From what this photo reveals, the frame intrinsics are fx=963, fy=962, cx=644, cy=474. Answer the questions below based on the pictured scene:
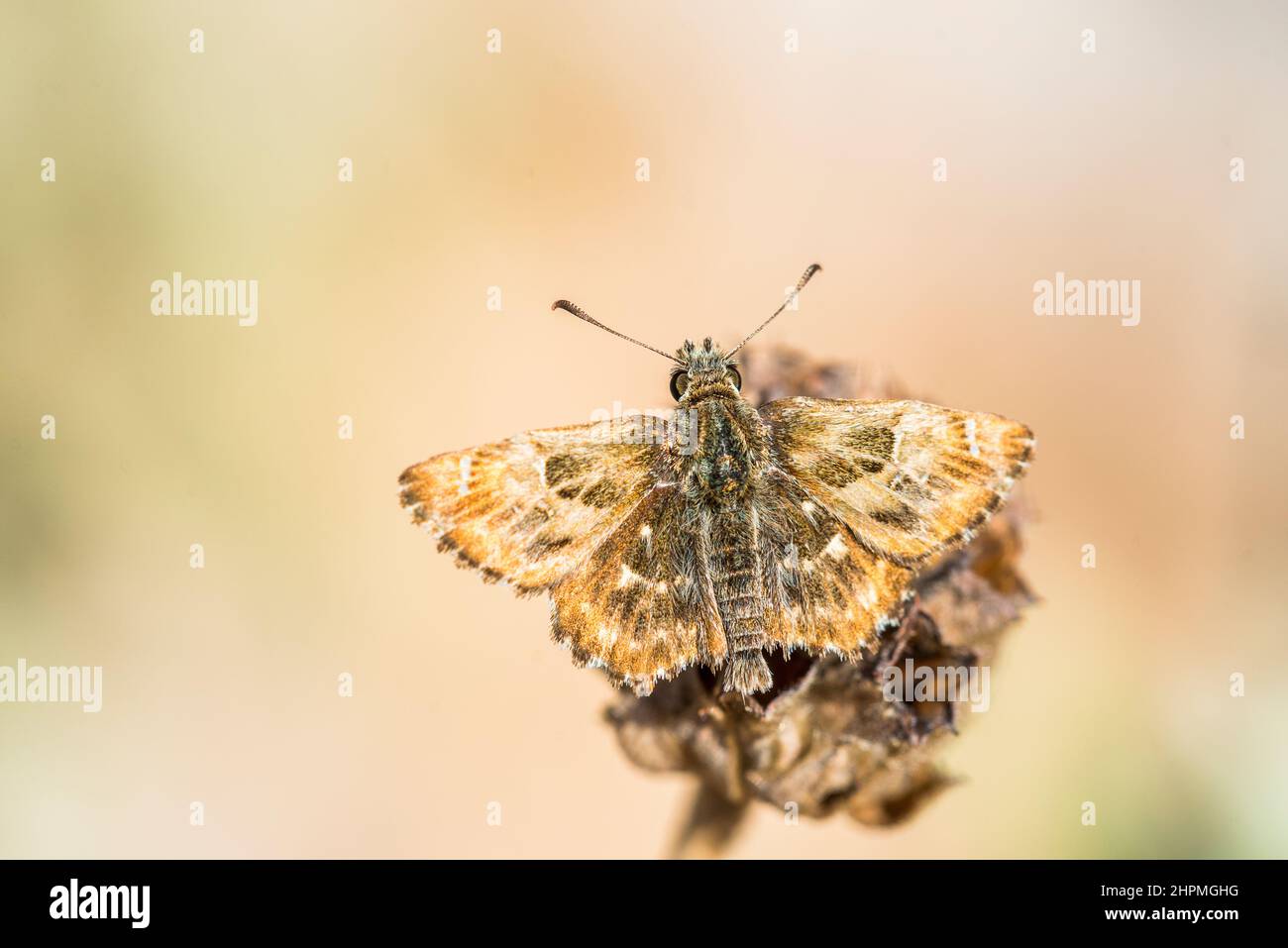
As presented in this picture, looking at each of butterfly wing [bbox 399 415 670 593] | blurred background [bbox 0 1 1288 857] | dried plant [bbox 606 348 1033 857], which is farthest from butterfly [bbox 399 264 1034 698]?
blurred background [bbox 0 1 1288 857]

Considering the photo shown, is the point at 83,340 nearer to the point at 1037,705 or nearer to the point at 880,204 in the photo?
the point at 880,204

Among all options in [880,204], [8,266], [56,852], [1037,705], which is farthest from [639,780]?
[8,266]

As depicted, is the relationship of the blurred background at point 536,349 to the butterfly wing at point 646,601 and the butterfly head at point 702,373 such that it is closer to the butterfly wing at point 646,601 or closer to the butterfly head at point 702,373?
the butterfly wing at point 646,601

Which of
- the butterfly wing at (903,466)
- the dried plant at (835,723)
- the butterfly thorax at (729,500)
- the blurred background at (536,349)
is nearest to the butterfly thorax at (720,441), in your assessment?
the butterfly thorax at (729,500)

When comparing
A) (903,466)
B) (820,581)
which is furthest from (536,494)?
(903,466)

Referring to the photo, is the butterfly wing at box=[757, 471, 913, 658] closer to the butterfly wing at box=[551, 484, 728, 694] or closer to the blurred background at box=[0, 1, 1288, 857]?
the butterfly wing at box=[551, 484, 728, 694]
